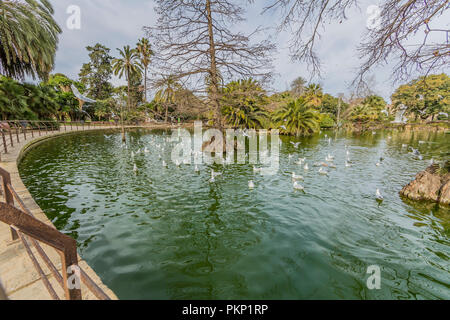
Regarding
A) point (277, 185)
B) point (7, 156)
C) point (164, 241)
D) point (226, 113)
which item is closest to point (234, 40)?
point (277, 185)

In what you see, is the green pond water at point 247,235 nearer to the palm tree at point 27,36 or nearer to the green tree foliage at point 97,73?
the palm tree at point 27,36

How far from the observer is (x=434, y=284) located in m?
3.52

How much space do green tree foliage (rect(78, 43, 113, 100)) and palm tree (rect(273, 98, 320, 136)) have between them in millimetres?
53071

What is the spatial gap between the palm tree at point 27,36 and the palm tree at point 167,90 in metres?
10.1

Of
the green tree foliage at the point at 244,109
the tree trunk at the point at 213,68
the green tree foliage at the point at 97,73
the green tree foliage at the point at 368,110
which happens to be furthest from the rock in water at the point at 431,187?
the green tree foliage at the point at 97,73

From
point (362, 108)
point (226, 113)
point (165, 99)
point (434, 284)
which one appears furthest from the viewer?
point (362, 108)

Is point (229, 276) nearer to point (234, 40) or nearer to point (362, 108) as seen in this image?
point (234, 40)

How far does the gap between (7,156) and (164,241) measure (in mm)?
11312

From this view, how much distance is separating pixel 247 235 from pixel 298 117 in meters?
28.5

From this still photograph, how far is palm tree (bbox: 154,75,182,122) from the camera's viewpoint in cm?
1065

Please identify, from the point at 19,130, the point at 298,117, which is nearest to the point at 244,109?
the point at 298,117

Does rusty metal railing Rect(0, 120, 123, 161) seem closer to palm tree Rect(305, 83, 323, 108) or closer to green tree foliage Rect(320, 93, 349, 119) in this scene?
palm tree Rect(305, 83, 323, 108)

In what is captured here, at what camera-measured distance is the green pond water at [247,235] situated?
11.3 feet

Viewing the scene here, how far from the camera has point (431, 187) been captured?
6.89 metres
